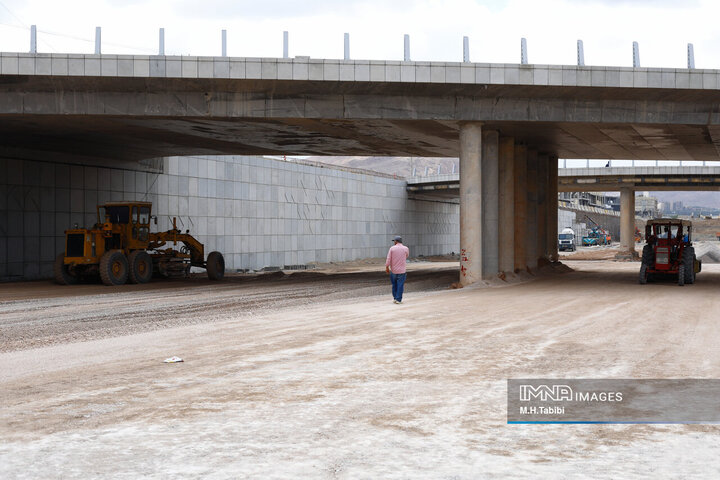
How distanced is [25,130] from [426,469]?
23903mm

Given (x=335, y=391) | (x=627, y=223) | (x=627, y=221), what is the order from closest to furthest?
(x=335, y=391) → (x=627, y=223) → (x=627, y=221)

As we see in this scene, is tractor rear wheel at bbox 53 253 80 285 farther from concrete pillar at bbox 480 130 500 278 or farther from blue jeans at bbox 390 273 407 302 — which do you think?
concrete pillar at bbox 480 130 500 278

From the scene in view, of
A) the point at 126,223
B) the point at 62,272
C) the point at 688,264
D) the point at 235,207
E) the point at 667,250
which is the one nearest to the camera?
the point at 688,264

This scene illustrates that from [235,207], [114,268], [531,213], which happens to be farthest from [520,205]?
[114,268]

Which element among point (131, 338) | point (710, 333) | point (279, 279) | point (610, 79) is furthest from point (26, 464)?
point (279, 279)

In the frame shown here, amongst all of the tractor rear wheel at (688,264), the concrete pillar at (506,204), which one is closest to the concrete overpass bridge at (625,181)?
the concrete pillar at (506,204)

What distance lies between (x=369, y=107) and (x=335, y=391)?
16.6 metres

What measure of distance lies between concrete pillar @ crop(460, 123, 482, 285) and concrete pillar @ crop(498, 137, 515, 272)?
3951 millimetres

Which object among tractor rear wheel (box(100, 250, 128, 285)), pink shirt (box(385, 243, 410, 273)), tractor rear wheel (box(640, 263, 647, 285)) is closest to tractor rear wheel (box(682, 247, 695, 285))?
tractor rear wheel (box(640, 263, 647, 285))

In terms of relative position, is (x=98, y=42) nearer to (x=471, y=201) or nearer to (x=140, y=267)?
(x=140, y=267)

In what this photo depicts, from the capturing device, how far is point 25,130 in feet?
82.1

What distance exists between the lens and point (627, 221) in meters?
62.8

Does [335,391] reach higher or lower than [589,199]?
lower

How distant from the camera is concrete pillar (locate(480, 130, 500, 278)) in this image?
26.2 meters
